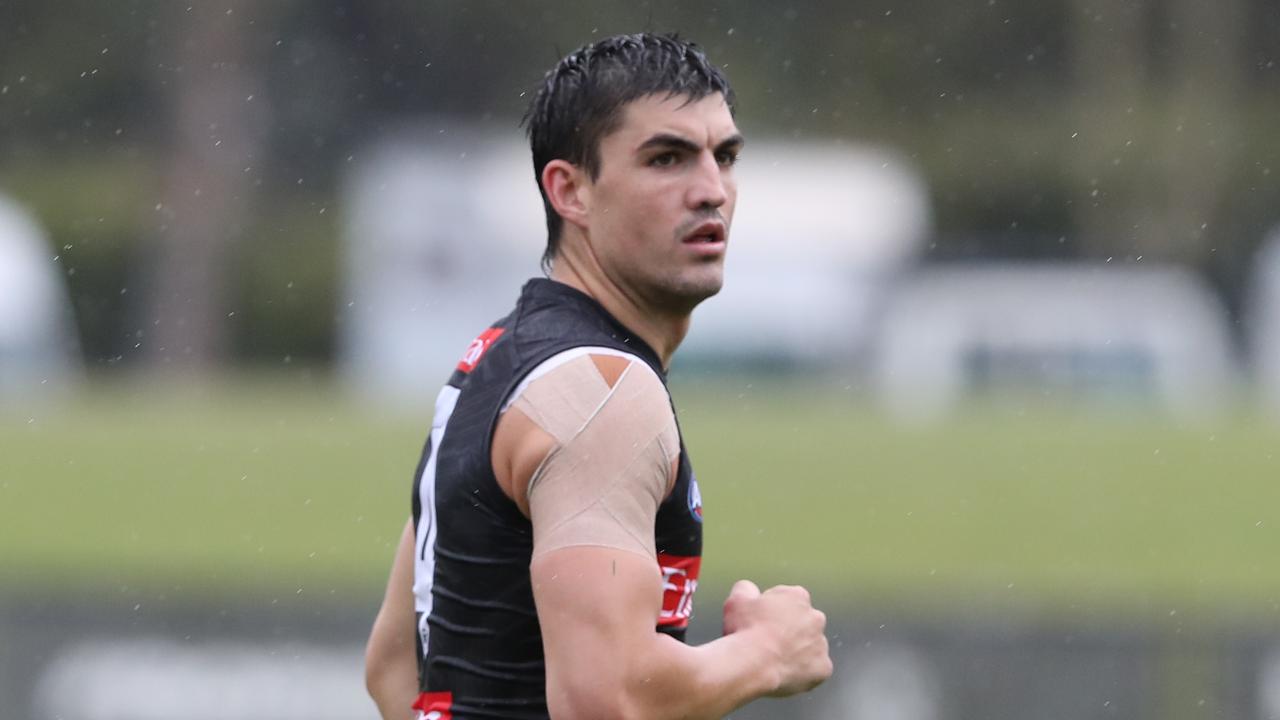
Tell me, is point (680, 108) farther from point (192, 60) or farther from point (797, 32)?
point (797, 32)

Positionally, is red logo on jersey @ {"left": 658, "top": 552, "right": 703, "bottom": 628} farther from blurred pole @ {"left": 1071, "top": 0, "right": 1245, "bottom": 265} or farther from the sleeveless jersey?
blurred pole @ {"left": 1071, "top": 0, "right": 1245, "bottom": 265}

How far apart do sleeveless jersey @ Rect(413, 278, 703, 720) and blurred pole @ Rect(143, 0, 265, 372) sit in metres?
23.5

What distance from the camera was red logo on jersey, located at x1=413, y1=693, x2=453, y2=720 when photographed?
3658mm

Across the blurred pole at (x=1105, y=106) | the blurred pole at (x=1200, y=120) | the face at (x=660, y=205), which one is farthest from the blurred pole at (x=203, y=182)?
the face at (x=660, y=205)

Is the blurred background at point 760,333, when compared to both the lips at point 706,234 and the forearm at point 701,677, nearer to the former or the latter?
the lips at point 706,234

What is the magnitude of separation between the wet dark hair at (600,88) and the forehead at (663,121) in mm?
13

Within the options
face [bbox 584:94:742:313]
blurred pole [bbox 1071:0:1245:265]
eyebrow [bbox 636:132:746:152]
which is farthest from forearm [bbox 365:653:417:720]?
blurred pole [bbox 1071:0:1245:265]

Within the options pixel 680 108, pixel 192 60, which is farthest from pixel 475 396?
pixel 192 60

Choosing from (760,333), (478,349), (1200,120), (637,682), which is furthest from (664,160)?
(1200,120)

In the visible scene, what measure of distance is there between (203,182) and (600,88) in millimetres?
25341

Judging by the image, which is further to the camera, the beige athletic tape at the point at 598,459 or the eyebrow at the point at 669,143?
the eyebrow at the point at 669,143

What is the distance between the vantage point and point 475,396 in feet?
11.7

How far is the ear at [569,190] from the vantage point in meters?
3.79

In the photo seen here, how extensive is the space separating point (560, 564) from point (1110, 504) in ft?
22.8
